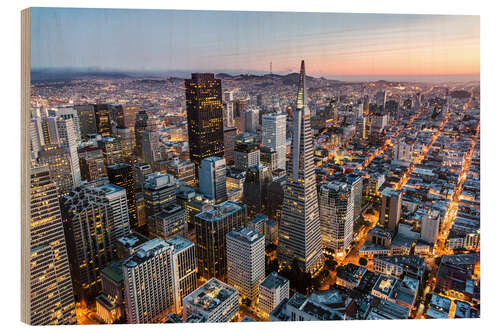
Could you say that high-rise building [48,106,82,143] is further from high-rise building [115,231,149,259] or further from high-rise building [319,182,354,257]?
high-rise building [319,182,354,257]

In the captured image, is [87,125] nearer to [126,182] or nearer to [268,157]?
[126,182]

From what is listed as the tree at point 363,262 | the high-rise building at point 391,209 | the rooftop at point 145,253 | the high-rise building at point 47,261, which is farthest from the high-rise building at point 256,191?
the high-rise building at point 47,261

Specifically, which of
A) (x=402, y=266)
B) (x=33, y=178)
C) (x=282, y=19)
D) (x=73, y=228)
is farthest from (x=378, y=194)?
(x=33, y=178)

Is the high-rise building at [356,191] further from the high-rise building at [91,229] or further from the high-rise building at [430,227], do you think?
the high-rise building at [91,229]

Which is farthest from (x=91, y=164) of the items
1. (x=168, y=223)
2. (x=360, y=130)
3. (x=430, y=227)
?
(x=360, y=130)

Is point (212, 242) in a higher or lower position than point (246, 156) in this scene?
lower
